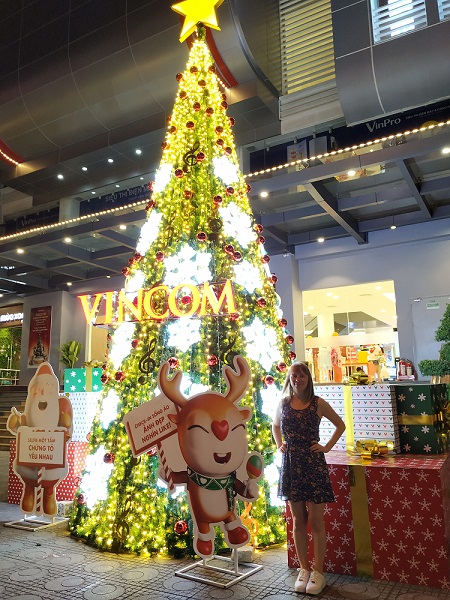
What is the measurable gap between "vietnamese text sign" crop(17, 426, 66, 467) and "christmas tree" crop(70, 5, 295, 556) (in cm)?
31

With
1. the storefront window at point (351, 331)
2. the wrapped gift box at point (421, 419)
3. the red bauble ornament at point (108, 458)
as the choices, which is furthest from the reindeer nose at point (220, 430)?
the storefront window at point (351, 331)

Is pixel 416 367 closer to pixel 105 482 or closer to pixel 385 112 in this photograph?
pixel 385 112

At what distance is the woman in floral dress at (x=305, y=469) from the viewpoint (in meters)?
2.84

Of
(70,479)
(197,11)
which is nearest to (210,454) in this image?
(70,479)

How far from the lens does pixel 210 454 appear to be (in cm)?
291

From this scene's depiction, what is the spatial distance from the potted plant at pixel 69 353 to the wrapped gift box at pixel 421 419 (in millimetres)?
12278

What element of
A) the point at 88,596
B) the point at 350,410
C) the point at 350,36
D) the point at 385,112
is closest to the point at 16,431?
the point at 88,596

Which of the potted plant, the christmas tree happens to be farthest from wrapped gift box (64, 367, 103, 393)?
the potted plant

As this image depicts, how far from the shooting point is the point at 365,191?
9.05 meters

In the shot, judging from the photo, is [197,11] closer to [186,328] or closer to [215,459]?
[186,328]

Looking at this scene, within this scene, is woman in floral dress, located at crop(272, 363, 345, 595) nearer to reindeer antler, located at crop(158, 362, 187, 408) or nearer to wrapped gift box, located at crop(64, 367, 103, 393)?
reindeer antler, located at crop(158, 362, 187, 408)

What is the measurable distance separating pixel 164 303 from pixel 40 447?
1.78 meters

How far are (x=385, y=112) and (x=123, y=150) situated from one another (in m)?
5.30

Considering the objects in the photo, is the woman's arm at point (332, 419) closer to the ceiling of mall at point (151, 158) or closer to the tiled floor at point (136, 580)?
the tiled floor at point (136, 580)
